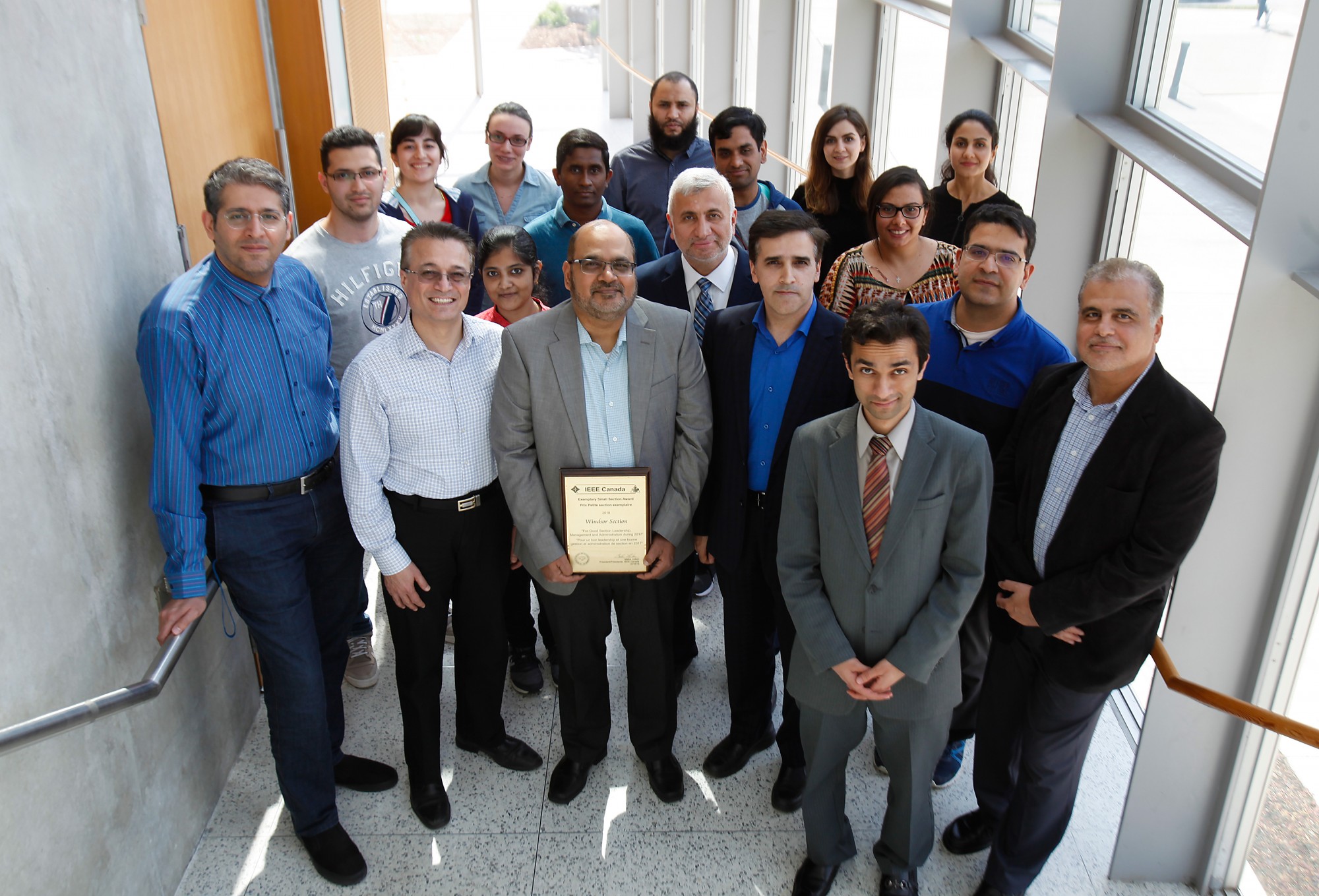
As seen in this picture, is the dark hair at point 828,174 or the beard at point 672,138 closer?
the dark hair at point 828,174

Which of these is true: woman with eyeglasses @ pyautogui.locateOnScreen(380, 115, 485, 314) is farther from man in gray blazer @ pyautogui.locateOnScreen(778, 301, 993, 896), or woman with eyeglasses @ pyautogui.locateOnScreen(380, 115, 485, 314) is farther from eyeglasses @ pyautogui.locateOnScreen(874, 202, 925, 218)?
man in gray blazer @ pyautogui.locateOnScreen(778, 301, 993, 896)

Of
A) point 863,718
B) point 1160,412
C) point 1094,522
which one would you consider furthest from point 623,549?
point 1160,412

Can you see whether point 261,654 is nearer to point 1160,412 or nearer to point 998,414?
point 998,414

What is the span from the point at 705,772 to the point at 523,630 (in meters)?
0.97

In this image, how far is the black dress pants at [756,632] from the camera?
2.90m

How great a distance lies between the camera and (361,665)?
12.5 ft

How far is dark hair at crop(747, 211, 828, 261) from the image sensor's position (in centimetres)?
270

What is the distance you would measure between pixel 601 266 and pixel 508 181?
208 centimetres

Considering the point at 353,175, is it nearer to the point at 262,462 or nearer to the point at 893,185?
the point at 262,462

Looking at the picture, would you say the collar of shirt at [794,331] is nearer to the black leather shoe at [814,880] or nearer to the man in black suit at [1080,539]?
the man in black suit at [1080,539]

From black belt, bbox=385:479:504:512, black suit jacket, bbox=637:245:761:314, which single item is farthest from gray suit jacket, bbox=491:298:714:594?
black suit jacket, bbox=637:245:761:314

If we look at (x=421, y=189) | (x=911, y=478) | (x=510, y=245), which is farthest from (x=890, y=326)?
(x=421, y=189)

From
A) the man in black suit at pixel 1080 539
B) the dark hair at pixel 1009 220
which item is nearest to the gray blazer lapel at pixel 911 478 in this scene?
the man in black suit at pixel 1080 539

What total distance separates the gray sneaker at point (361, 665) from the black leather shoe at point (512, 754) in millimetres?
645
